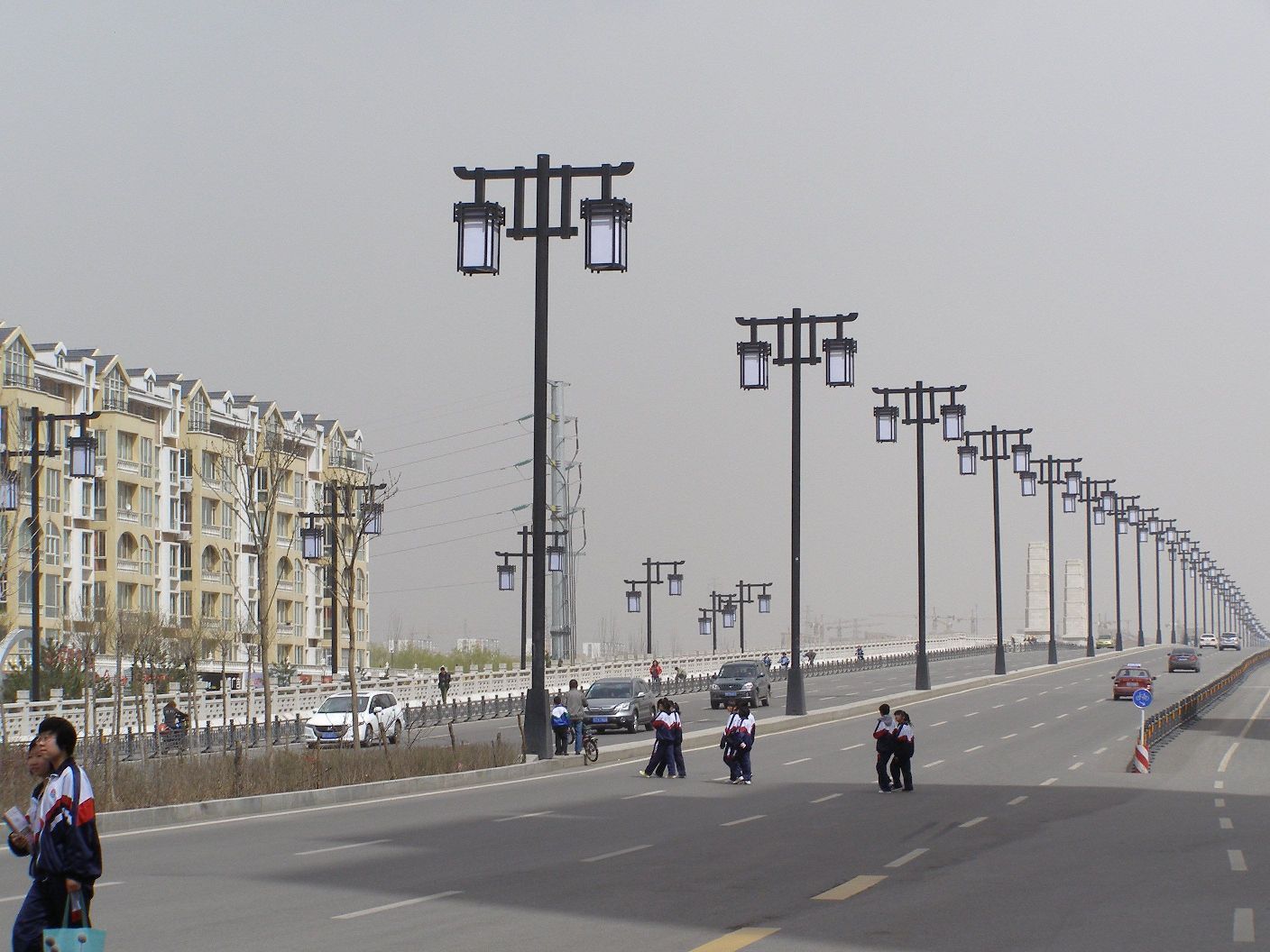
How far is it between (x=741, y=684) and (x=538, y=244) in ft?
107

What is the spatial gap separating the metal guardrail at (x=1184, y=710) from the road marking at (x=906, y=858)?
17461 millimetres

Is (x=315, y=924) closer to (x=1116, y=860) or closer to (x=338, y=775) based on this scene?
(x=1116, y=860)

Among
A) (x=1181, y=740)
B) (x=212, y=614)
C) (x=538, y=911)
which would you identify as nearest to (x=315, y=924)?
(x=538, y=911)

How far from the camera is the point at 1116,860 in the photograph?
684 inches

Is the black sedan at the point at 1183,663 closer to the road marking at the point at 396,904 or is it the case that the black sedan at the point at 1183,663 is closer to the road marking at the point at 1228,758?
the road marking at the point at 1228,758

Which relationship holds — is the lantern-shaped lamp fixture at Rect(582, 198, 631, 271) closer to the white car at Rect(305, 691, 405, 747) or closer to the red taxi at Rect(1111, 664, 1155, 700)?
the white car at Rect(305, 691, 405, 747)

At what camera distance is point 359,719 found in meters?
42.7

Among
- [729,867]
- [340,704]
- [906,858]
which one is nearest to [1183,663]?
[340,704]

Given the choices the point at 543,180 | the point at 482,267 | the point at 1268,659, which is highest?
the point at 543,180

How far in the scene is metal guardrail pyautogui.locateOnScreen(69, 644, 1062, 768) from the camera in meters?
29.6

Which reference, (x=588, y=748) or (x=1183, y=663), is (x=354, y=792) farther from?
(x=1183, y=663)

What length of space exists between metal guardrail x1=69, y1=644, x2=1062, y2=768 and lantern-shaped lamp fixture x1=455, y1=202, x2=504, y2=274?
31.2ft

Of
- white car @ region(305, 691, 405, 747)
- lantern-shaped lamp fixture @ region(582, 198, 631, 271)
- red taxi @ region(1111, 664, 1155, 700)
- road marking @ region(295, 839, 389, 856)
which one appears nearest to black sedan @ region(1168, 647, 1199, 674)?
red taxi @ region(1111, 664, 1155, 700)

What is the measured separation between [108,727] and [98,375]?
158 feet
